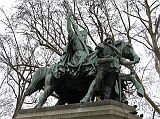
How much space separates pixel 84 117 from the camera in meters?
8.44

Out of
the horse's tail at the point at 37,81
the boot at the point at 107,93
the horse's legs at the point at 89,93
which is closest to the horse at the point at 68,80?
the horse's tail at the point at 37,81

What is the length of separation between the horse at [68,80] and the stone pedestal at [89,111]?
1.84 ft

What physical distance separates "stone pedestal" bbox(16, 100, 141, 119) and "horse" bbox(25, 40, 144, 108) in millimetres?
562

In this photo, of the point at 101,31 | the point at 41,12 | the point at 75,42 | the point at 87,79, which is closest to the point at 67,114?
the point at 87,79

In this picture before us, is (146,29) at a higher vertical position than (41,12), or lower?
lower

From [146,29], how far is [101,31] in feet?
6.81

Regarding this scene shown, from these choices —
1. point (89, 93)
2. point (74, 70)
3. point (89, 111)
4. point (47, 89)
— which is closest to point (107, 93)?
point (89, 93)

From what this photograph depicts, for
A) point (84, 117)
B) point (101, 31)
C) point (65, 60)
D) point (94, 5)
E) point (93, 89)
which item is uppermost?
point (94, 5)

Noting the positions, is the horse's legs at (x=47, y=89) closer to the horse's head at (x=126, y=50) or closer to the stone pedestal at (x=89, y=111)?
the stone pedestal at (x=89, y=111)

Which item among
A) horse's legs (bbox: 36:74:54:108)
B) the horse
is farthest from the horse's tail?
horse's legs (bbox: 36:74:54:108)

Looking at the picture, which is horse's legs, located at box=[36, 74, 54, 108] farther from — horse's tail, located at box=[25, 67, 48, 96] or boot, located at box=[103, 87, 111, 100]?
boot, located at box=[103, 87, 111, 100]

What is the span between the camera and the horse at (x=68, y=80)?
368 inches

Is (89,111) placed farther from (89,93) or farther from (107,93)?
(107,93)

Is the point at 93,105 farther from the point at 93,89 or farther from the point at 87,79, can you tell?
the point at 87,79
